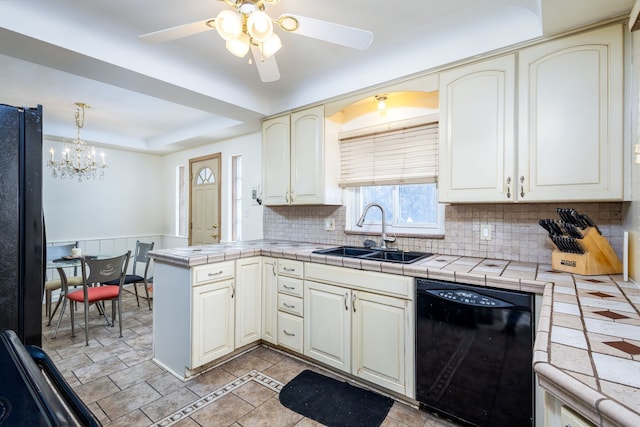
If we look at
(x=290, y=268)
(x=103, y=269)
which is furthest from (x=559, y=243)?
(x=103, y=269)

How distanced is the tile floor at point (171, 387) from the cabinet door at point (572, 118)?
1540 millimetres

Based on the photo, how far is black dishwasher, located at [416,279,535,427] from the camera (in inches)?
59.5

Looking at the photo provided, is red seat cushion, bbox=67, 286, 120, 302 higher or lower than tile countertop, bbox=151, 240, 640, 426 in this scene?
lower

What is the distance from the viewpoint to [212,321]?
Answer: 2.34 m

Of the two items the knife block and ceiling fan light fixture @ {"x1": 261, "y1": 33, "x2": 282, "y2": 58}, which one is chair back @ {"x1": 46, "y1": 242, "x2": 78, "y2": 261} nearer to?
ceiling fan light fixture @ {"x1": 261, "y1": 33, "x2": 282, "y2": 58}

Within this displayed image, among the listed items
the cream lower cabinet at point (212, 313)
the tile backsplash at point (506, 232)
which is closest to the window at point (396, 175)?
the tile backsplash at point (506, 232)

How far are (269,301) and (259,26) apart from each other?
2094 millimetres

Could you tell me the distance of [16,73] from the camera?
8.60ft

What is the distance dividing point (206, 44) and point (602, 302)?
2634 mm

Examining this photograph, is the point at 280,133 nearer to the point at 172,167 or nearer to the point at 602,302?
the point at 602,302

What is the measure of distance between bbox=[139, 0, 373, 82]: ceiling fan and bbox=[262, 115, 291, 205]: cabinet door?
1.44 m

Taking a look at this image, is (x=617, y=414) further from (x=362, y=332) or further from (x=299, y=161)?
(x=299, y=161)

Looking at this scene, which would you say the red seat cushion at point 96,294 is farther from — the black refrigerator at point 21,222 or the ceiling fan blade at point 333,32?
the ceiling fan blade at point 333,32

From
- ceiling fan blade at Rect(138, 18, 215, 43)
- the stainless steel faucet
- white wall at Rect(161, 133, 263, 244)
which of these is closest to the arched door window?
white wall at Rect(161, 133, 263, 244)
